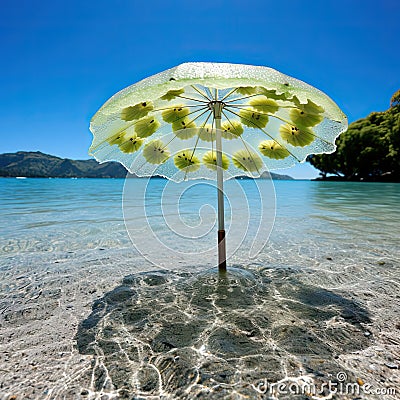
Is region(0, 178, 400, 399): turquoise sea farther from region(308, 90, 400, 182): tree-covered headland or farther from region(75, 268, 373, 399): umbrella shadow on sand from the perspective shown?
region(308, 90, 400, 182): tree-covered headland

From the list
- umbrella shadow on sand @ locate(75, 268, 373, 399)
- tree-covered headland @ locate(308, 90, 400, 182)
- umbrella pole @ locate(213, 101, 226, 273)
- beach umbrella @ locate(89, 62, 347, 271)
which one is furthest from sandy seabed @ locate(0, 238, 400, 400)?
tree-covered headland @ locate(308, 90, 400, 182)

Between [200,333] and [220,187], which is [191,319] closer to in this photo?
[200,333]

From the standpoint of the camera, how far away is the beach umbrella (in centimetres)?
157

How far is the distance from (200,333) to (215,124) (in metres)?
1.88

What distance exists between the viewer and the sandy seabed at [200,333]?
56.6 inches

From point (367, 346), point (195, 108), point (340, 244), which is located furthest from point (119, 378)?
point (340, 244)

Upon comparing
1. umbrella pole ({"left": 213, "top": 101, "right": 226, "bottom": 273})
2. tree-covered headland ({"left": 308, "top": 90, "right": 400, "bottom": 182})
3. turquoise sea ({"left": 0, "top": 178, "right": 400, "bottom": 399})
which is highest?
tree-covered headland ({"left": 308, "top": 90, "right": 400, "bottom": 182})

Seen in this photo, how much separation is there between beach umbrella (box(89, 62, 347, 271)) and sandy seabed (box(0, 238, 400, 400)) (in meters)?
0.86

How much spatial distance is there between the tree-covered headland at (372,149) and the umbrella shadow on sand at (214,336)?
49.5m

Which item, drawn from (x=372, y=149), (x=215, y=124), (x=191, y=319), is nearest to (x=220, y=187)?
(x=215, y=124)

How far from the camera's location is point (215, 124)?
2.66 metres

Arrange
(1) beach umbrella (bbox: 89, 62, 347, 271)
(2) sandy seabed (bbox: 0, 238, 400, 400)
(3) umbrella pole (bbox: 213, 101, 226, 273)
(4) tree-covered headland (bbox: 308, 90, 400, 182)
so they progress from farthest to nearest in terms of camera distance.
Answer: (4) tree-covered headland (bbox: 308, 90, 400, 182) → (3) umbrella pole (bbox: 213, 101, 226, 273) → (1) beach umbrella (bbox: 89, 62, 347, 271) → (2) sandy seabed (bbox: 0, 238, 400, 400)

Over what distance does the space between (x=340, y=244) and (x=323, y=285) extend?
2.13m

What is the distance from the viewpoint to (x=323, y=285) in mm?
2902
